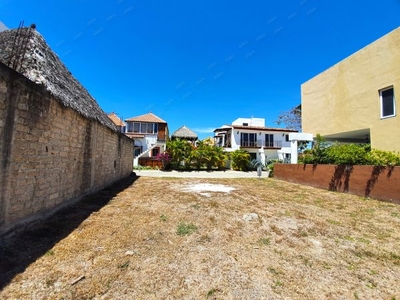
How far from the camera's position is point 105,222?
465cm

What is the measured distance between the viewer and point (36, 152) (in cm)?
418

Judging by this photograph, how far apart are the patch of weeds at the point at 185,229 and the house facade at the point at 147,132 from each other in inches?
1121

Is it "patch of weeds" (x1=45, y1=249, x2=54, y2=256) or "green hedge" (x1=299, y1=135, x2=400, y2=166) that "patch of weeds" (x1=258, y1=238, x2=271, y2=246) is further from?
"green hedge" (x1=299, y1=135, x2=400, y2=166)

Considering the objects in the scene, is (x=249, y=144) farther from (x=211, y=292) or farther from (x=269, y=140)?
Result: (x=211, y=292)

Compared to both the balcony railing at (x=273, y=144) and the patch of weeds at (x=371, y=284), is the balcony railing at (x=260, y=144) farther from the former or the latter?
the patch of weeds at (x=371, y=284)

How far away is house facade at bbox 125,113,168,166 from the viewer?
32.9 m

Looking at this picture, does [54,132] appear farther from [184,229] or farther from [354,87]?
Result: [354,87]

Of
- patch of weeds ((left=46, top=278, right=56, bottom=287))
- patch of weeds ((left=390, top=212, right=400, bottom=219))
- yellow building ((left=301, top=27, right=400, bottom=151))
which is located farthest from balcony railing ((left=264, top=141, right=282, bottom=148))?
patch of weeds ((left=46, top=278, right=56, bottom=287))

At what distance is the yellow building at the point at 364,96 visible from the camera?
30.9ft

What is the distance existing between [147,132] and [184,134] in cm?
639

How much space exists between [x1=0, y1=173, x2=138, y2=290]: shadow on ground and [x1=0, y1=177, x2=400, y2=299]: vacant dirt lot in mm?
14

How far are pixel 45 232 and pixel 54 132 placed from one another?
2.25m

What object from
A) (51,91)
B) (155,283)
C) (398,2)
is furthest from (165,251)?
(398,2)

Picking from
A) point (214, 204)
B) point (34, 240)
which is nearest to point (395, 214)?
point (214, 204)
